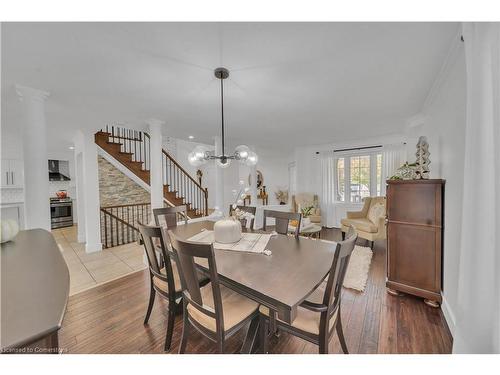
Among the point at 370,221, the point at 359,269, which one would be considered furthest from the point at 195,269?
the point at 370,221

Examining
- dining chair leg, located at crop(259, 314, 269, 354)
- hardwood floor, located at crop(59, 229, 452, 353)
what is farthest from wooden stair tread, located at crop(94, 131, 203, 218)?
dining chair leg, located at crop(259, 314, 269, 354)

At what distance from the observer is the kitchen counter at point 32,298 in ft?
1.98

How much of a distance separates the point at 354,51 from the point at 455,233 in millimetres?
1712

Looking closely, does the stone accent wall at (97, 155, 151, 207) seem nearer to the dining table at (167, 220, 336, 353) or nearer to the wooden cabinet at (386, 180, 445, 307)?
the dining table at (167, 220, 336, 353)

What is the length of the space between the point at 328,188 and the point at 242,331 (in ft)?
14.5

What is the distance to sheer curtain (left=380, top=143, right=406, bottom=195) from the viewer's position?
4.34 m

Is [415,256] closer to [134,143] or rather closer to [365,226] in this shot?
[365,226]

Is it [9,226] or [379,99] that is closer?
[9,226]

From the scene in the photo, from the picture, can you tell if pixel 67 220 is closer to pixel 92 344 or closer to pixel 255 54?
pixel 92 344

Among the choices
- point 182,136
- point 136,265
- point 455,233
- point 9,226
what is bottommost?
point 136,265

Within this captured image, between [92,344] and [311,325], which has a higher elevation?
[311,325]

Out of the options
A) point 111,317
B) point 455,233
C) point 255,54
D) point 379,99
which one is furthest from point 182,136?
point 455,233

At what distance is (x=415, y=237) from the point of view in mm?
2064

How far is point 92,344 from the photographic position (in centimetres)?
155
